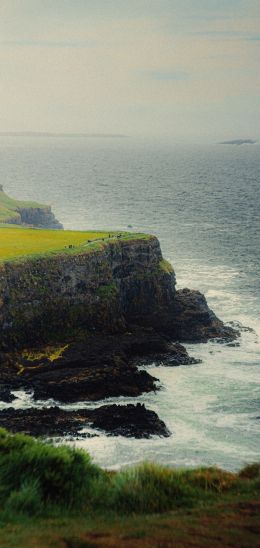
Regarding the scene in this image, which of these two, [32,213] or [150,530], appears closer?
[150,530]

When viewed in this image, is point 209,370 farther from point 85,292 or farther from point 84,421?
point 84,421

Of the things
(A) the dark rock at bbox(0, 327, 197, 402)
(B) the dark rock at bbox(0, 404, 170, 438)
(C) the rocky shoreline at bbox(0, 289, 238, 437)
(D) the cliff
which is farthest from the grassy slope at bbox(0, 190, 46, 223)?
(B) the dark rock at bbox(0, 404, 170, 438)

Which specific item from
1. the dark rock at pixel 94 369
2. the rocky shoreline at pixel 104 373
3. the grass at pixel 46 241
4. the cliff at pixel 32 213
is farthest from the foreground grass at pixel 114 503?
the cliff at pixel 32 213

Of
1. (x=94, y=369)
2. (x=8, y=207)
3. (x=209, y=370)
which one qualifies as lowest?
(x=209, y=370)

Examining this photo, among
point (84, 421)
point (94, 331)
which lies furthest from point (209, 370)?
point (84, 421)

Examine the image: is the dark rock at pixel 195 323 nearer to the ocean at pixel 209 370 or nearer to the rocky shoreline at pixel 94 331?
the rocky shoreline at pixel 94 331

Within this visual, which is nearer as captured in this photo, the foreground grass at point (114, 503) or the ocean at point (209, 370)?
the foreground grass at point (114, 503)

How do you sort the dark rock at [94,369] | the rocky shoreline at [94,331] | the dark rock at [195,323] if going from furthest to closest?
the dark rock at [195,323] < the dark rock at [94,369] < the rocky shoreline at [94,331]
